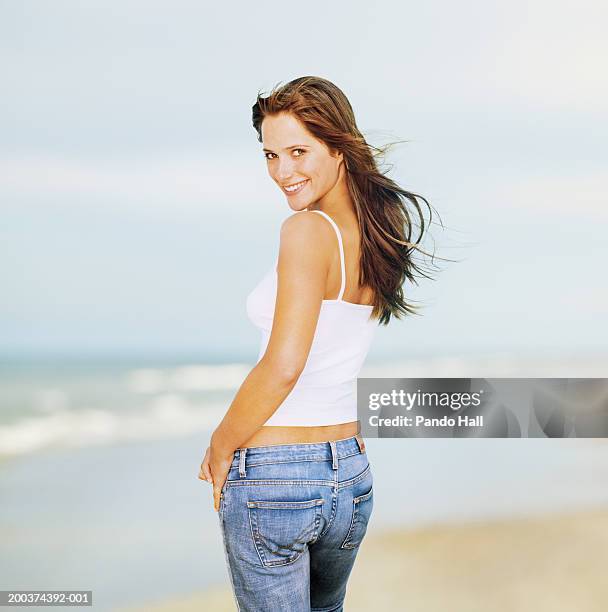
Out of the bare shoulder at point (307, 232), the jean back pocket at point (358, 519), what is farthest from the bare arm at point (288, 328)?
the jean back pocket at point (358, 519)

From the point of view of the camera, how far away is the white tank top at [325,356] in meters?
1.34

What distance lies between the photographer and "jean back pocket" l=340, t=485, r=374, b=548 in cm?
137

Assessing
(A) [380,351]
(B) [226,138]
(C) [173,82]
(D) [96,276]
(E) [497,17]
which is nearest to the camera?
(E) [497,17]

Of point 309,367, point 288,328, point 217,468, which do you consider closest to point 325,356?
point 309,367

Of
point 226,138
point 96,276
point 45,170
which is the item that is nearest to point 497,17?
point 226,138

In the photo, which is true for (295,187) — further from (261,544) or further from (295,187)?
(261,544)

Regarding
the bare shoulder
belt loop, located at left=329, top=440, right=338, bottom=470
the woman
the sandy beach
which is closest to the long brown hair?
the woman

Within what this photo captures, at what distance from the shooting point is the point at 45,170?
13.5 ft

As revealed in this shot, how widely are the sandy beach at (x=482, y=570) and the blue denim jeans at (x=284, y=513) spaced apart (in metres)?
1.80

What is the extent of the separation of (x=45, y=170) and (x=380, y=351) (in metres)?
2.02

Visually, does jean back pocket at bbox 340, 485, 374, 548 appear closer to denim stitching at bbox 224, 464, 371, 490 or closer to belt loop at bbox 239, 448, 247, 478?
denim stitching at bbox 224, 464, 371, 490

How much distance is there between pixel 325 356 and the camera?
4.49 ft

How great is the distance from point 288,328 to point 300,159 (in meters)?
0.33

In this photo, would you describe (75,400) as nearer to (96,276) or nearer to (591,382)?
(96,276)
